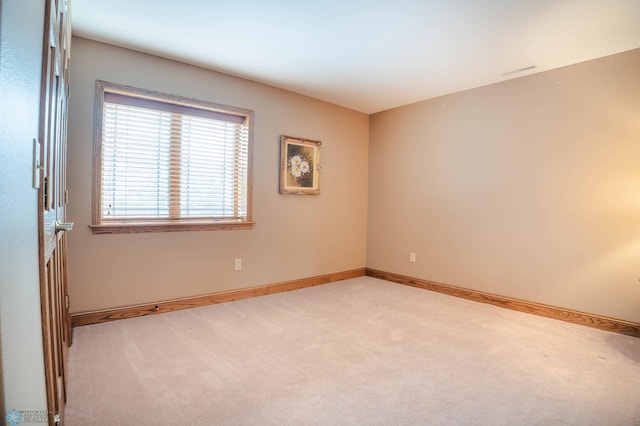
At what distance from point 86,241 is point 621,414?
12.2ft

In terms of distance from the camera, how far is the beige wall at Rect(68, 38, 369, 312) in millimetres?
2730

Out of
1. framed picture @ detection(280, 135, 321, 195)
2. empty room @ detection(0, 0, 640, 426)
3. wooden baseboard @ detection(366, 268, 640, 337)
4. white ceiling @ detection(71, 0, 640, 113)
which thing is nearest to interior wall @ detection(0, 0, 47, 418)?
empty room @ detection(0, 0, 640, 426)

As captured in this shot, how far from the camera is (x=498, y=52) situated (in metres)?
2.86

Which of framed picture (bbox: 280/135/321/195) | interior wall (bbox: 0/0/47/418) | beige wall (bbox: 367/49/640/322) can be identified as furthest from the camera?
framed picture (bbox: 280/135/321/195)

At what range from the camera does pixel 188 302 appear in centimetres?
325

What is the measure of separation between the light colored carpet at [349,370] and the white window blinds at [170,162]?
100 cm

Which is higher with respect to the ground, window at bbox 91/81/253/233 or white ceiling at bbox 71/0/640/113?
white ceiling at bbox 71/0/640/113

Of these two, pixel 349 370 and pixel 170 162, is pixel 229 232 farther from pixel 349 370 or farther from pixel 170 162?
pixel 349 370

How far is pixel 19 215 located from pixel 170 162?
2.69 m

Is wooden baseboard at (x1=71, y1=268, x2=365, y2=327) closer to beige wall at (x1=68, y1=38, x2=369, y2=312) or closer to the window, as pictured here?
beige wall at (x1=68, y1=38, x2=369, y2=312)

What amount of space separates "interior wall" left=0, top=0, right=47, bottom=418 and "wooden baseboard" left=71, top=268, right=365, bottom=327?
2.26 metres

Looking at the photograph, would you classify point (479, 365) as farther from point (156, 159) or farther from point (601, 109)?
point (156, 159)

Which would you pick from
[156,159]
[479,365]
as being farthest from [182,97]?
[479,365]

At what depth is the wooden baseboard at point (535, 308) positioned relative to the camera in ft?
9.27
